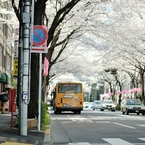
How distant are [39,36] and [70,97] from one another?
24.3 meters

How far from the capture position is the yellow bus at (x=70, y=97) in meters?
36.0

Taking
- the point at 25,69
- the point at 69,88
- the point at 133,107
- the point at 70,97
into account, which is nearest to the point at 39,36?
the point at 25,69

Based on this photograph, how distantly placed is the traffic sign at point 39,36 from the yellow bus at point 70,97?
79.1 feet

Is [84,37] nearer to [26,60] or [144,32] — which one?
[144,32]

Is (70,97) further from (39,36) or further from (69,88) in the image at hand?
(39,36)

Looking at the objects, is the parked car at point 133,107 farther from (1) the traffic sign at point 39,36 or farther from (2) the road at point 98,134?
(1) the traffic sign at point 39,36

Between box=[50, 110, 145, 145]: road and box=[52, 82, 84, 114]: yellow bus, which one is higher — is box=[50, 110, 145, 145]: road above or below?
below

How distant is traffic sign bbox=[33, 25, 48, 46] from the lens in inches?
475

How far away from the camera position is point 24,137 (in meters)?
10.5

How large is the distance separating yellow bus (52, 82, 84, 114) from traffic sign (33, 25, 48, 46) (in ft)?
79.1

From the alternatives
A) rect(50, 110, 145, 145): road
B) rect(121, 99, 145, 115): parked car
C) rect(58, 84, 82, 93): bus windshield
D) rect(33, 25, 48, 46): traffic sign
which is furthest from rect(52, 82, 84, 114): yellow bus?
rect(33, 25, 48, 46): traffic sign

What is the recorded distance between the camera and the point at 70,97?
36156mm

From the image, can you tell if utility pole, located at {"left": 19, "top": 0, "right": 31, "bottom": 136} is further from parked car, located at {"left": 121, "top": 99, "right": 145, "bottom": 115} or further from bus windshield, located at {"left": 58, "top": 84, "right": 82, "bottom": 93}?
parked car, located at {"left": 121, "top": 99, "right": 145, "bottom": 115}

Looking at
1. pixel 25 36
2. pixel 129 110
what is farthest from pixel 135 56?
pixel 25 36
